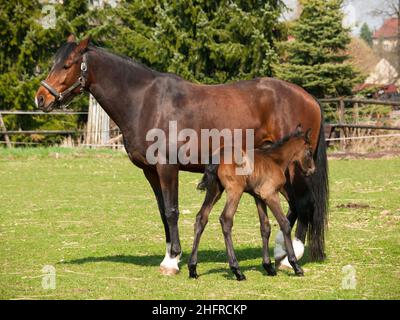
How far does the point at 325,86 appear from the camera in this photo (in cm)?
2528

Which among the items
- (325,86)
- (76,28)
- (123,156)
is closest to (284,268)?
(123,156)

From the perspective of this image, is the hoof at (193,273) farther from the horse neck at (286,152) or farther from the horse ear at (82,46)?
the horse ear at (82,46)

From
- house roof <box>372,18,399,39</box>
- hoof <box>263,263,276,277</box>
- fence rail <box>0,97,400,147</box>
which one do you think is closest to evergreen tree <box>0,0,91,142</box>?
fence rail <box>0,97,400,147</box>

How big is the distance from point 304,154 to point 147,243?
2823 mm

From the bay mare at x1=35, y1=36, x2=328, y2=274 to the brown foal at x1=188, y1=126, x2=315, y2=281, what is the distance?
28 centimetres

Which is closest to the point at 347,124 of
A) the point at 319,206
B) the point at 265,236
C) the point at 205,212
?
the point at 319,206

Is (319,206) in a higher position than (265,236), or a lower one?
higher

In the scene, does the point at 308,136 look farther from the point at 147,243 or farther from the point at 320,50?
the point at 320,50

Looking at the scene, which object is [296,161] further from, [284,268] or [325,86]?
[325,86]

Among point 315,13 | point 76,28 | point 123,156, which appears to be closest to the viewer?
point 123,156

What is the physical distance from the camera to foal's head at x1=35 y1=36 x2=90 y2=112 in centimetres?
816

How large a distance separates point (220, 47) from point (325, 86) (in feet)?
12.7

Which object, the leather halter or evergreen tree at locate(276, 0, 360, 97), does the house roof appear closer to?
evergreen tree at locate(276, 0, 360, 97)

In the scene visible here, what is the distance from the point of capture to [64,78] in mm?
8188
